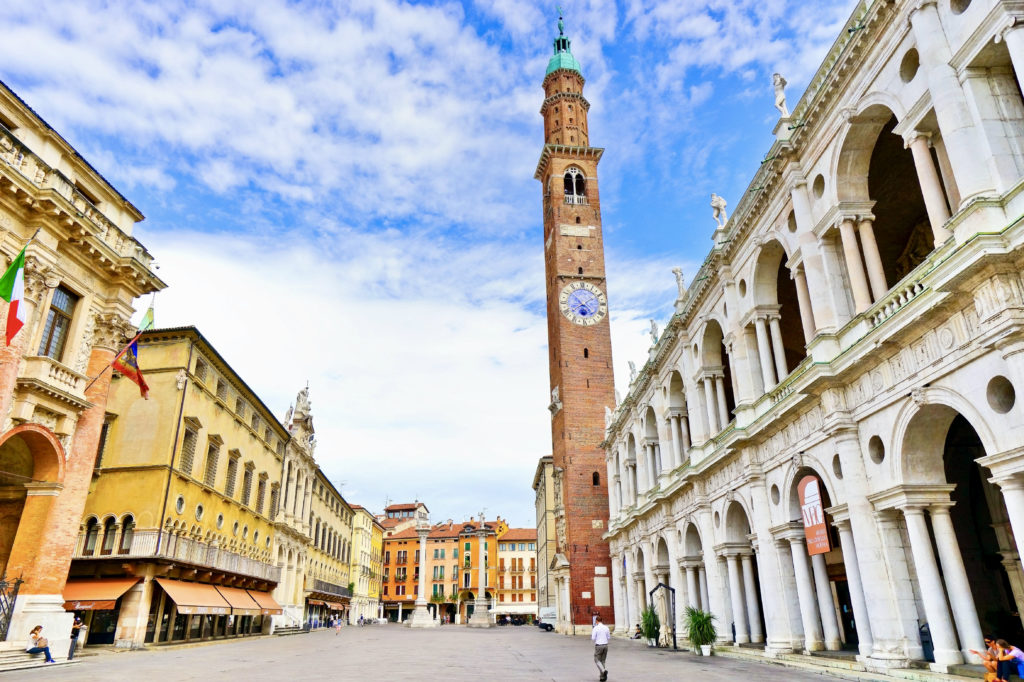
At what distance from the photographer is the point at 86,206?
66.0 ft

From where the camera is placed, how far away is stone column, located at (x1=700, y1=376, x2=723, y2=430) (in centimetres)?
2532

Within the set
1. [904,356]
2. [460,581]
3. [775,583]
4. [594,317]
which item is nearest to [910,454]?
[904,356]

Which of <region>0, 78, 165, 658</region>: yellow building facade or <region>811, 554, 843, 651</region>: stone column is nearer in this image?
<region>0, 78, 165, 658</region>: yellow building facade

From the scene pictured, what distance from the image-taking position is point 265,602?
38906mm

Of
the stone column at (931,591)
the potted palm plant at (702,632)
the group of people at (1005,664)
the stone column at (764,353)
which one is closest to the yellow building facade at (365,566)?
the potted palm plant at (702,632)

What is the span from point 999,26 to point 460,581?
106 meters

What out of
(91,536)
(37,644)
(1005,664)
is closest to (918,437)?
(1005,664)

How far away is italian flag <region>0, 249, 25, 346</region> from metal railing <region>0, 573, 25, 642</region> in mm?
6485

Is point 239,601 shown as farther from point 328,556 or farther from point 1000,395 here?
point 1000,395

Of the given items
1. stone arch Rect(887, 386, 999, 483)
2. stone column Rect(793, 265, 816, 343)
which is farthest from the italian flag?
stone arch Rect(887, 386, 999, 483)

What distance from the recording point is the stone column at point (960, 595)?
12.2 m

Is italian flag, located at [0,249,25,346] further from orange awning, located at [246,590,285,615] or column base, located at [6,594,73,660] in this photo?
orange awning, located at [246,590,285,615]

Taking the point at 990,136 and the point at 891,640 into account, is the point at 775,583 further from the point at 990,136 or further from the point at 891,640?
the point at 990,136

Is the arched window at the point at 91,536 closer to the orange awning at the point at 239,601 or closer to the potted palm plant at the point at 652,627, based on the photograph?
the orange awning at the point at 239,601
